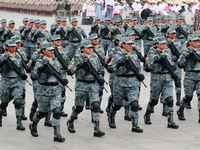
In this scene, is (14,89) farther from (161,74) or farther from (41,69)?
(161,74)

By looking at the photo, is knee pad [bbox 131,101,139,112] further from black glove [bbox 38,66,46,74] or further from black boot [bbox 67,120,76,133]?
black glove [bbox 38,66,46,74]

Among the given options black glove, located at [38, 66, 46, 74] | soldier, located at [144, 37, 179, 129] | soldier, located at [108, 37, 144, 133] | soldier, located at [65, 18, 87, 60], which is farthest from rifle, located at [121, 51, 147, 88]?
soldier, located at [65, 18, 87, 60]

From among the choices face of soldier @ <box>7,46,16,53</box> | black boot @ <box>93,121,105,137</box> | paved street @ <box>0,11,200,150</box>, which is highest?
face of soldier @ <box>7,46,16,53</box>

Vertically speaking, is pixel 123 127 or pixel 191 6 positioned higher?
pixel 191 6

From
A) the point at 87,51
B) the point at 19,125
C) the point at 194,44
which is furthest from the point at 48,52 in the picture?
the point at 194,44

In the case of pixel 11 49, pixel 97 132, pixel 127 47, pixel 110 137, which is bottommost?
pixel 110 137

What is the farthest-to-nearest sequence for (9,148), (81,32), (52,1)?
(52,1) < (81,32) < (9,148)

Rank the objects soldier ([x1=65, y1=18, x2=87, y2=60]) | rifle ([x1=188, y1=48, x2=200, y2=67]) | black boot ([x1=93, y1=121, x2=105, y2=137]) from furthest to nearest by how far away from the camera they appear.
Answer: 1. soldier ([x1=65, y1=18, x2=87, y2=60])
2. rifle ([x1=188, y1=48, x2=200, y2=67])
3. black boot ([x1=93, y1=121, x2=105, y2=137])

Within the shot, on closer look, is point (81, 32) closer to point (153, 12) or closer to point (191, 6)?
point (191, 6)

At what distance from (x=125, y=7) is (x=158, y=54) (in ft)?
65.2

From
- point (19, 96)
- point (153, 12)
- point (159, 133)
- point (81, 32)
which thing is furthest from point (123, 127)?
point (153, 12)

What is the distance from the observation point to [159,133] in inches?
405

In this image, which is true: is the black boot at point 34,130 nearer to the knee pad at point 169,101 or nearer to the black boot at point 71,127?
the black boot at point 71,127

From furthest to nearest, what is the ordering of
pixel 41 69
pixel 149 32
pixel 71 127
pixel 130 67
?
1. pixel 149 32
2. pixel 71 127
3. pixel 130 67
4. pixel 41 69
